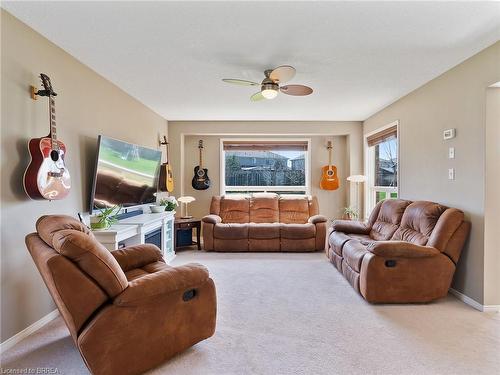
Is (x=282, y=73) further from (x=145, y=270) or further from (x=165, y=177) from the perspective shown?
(x=165, y=177)

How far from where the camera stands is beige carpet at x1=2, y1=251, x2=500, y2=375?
5.88 feet

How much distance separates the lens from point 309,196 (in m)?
5.42

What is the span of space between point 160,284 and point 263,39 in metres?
1.98

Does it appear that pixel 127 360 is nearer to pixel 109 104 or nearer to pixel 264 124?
pixel 109 104

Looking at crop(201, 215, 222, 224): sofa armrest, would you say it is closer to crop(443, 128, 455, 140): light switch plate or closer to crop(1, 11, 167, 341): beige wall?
crop(1, 11, 167, 341): beige wall

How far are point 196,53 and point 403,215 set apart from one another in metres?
2.95

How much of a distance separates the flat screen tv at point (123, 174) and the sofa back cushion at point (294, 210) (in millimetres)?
2330

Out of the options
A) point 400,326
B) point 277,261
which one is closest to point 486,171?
point 400,326

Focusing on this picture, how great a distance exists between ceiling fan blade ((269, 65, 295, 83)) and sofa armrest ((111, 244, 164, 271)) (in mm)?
1916

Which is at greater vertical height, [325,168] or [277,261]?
[325,168]

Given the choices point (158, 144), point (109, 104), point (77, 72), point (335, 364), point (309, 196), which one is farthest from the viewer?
point (309, 196)

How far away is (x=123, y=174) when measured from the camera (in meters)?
3.38

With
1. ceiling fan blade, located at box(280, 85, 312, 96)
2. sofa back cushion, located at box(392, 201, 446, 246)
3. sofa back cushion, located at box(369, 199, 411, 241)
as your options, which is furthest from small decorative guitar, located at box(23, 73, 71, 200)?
sofa back cushion, located at box(369, 199, 411, 241)

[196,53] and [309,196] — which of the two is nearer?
[196,53]
